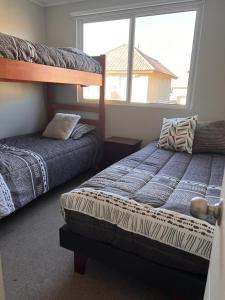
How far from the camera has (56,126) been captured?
9.43ft

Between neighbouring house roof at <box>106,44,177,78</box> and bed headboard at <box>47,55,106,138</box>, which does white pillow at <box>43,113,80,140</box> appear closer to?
bed headboard at <box>47,55,106,138</box>

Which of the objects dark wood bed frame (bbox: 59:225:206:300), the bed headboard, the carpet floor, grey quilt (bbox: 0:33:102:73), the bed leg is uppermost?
grey quilt (bbox: 0:33:102:73)

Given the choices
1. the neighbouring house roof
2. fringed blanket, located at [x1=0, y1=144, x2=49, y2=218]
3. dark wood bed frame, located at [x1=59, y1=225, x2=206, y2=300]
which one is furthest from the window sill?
dark wood bed frame, located at [x1=59, y1=225, x2=206, y2=300]

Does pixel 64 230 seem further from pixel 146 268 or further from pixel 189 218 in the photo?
pixel 189 218

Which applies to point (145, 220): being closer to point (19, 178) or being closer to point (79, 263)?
point (79, 263)

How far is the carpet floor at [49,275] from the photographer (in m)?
1.25

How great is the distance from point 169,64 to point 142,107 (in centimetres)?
62

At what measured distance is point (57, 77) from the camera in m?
2.18

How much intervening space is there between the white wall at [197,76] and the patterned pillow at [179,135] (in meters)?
0.42

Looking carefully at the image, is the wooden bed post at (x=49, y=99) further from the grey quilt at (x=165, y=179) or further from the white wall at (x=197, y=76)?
the grey quilt at (x=165, y=179)

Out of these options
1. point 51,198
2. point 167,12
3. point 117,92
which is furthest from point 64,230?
point 167,12

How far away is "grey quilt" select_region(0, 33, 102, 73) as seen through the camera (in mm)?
1705

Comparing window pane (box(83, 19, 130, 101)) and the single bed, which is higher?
window pane (box(83, 19, 130, 101))

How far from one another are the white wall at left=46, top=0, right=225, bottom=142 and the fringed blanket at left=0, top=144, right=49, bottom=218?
1.41 meters
